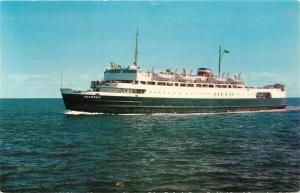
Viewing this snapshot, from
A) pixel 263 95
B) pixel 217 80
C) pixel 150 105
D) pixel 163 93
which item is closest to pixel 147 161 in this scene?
pixel 150 105

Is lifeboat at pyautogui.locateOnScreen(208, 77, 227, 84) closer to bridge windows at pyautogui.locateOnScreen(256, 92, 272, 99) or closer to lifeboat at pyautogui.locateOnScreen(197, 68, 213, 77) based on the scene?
lifeboat at pyautogui.locateOnScreen(197, 68, 213, 77)

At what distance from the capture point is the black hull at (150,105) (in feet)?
155

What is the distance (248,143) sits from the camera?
2803 cm

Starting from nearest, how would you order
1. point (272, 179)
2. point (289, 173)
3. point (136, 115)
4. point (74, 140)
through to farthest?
point (272, 179) → point (289, 173) → point (74, 140) → point (136, 115)

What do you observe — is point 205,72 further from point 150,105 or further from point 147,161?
point 147,161

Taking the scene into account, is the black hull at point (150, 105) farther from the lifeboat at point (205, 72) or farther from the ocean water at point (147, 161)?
the ocean water at point (147, 161)

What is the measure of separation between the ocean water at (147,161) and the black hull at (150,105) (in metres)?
12.7

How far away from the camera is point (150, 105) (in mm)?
51438

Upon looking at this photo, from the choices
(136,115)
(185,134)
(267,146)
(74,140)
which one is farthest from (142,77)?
(267,146)

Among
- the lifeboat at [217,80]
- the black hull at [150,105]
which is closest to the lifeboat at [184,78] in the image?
the black hull at [150,105]

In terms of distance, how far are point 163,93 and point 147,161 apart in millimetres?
32861

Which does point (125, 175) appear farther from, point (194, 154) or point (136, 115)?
point (136, 115)

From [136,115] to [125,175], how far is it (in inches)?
1253

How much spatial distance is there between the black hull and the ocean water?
1269 centimetres
